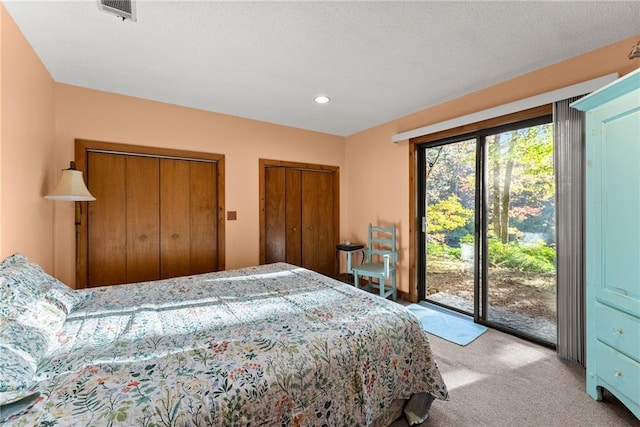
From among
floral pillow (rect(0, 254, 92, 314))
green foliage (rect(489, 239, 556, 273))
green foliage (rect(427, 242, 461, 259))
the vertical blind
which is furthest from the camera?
green foliage (rect(427, 242, 461, 259))

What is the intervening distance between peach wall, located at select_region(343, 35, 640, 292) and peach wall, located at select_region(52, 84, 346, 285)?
1.84 feet

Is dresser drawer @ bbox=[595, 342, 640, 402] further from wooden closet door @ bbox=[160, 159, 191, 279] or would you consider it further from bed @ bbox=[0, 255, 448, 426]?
wooden closet door @ bbox=[160, 159, 191, 279]

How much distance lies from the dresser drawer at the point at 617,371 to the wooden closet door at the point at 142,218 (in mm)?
3872

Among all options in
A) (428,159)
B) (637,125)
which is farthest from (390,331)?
(428,159)

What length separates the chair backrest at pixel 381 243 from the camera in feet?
12.1

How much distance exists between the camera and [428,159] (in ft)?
11.8

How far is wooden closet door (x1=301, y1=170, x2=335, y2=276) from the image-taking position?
4258 mm

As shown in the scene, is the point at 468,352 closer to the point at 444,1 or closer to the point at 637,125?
the point at 637,125

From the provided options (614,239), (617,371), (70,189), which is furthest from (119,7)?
(617,371)

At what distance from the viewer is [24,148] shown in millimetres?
1948

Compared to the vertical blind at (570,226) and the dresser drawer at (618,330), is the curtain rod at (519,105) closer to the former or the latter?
the vertical blind at (570,226)

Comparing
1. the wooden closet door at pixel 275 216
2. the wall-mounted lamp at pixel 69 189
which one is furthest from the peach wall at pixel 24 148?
the wooden closet door at pixel 275 216

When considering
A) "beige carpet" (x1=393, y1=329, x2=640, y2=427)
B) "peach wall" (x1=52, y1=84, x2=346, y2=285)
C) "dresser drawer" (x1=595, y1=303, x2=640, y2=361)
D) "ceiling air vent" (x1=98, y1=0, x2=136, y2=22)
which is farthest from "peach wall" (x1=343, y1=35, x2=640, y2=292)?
"ceiling air vent" (x1=98, y1=0, x2=136, y2=22)

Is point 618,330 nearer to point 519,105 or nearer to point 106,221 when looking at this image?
point 519,105
